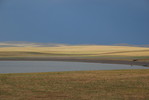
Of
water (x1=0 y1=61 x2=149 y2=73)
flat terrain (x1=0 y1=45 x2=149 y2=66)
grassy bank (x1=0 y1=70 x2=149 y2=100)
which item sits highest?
flat terrain (x1=0 y1=45 x2=149 y2=66)

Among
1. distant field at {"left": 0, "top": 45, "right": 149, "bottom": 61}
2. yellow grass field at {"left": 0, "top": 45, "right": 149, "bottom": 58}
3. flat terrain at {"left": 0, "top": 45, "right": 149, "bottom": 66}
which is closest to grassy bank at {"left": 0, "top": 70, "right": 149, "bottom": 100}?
flat terrain at {"left": 0, "top": 45, "right": 149, "bottom": 66}

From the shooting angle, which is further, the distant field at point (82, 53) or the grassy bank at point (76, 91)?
the distant field at point (82, 53)

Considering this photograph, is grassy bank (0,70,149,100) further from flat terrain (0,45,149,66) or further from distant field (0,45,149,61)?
distant field (0,45,149,61)

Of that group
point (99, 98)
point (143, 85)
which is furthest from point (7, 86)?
point (143, 85)

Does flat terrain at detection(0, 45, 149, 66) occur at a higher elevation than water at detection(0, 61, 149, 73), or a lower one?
higher

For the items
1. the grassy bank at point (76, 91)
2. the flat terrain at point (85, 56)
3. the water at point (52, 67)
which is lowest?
the grassy bank at point (76, 91)

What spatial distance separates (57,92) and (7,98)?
368 cm

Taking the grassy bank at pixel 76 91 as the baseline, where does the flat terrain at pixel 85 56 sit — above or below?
above

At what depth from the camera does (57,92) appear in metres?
21.8

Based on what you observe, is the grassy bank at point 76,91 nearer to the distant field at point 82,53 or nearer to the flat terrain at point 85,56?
the flat terrain at point 85,56

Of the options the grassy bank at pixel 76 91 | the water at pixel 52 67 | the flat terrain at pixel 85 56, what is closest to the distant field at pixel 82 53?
the flat terrain at pixel 85 56

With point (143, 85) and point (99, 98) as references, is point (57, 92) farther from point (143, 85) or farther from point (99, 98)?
point (143, 85)

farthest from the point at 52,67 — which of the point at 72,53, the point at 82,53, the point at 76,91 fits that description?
the point at 82,53

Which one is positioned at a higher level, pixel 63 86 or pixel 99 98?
pixel 63 86
